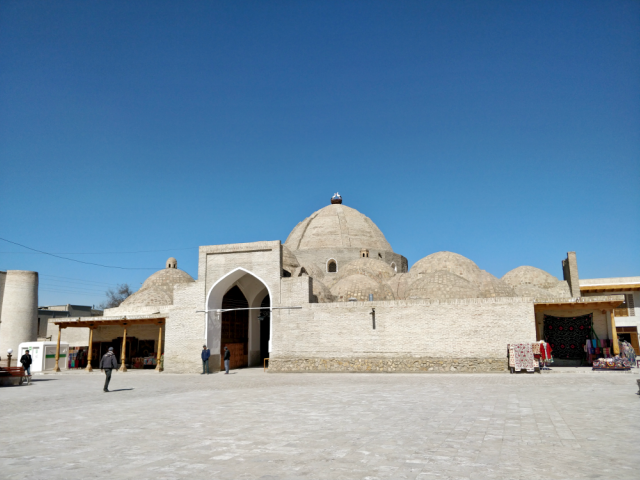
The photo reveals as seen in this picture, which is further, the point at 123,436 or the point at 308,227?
the point at 308,227

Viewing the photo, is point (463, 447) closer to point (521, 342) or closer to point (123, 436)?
point (123, 436)

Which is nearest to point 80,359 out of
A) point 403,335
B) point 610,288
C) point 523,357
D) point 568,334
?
point 403,335

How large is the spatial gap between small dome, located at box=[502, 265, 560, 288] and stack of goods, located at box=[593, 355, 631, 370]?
597 inches

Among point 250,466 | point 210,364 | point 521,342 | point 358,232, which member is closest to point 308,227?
point 358,232

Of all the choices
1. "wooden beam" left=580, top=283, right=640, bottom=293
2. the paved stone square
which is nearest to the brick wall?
the paved stone square

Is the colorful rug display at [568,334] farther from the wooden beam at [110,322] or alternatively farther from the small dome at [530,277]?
the wooden beam at [110,322]

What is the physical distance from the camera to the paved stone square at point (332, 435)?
189 inches

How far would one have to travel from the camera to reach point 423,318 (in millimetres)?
17609

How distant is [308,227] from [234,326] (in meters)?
19.7

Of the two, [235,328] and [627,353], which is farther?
[235,328]

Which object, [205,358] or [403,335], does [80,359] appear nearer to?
[205,358]

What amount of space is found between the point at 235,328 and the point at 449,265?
1223 cm

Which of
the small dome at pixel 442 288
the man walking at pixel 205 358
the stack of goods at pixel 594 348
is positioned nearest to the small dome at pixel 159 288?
the man walking at pixel 205 358

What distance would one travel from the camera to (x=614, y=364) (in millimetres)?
16234
